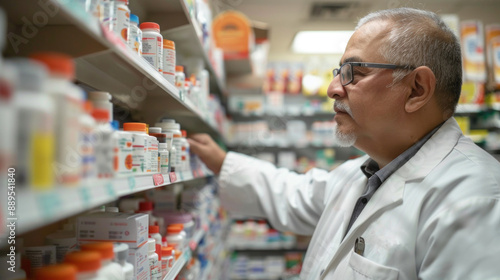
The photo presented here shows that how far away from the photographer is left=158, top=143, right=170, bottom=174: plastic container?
1.41 m

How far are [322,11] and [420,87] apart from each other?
12.7 feet

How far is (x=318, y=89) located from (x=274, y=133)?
972 mm

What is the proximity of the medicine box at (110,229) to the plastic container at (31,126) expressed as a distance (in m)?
0.61

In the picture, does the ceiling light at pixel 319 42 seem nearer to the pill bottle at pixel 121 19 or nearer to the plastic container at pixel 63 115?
the pill bottle at pixel 121 19

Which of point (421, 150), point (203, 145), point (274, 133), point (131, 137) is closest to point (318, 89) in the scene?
point (274, 133)

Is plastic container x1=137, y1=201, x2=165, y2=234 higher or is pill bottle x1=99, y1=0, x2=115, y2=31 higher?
pill bottle x1=99, y1=0, x2=115, y2=31

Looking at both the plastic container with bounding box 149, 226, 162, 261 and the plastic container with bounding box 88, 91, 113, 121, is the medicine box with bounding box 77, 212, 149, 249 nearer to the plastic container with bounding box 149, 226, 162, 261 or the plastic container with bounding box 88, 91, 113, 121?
the plastic container with bounding box 149, 226, 162, 261

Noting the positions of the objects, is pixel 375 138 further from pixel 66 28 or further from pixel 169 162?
pixel 66 28

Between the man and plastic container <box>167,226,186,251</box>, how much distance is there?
682 mm

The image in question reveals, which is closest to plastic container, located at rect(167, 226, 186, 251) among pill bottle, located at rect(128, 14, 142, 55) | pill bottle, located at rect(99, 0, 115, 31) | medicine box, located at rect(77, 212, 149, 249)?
medicine box, located at rect(77, 212, 149, 249)

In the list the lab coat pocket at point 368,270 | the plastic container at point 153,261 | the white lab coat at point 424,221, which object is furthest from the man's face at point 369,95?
the plastic container at point 153,261

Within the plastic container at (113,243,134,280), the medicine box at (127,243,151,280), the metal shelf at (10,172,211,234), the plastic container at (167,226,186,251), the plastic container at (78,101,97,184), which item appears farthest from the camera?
the plastic container at (167,226,186,251)

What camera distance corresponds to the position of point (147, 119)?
191 centimetres

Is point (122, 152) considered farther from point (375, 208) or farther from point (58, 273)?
point (375, 208)
